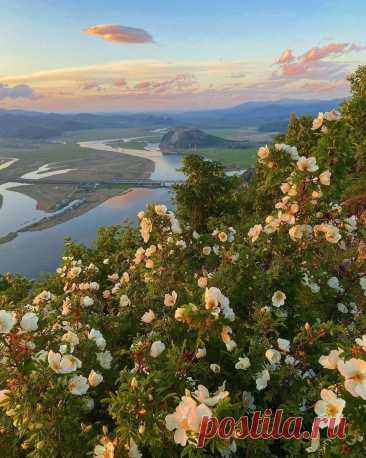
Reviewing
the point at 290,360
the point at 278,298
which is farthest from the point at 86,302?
the point at 290,360

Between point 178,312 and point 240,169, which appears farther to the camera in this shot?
point 240,169

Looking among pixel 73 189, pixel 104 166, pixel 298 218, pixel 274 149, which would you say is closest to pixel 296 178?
pixel 298 218

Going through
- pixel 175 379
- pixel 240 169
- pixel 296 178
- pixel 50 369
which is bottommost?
pixel 240 169

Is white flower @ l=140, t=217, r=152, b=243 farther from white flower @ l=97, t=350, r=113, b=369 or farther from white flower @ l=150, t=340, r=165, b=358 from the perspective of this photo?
white flower @ l=150, t=340, r=165, b=358

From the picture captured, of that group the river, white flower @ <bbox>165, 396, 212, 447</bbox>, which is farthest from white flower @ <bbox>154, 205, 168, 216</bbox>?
the river

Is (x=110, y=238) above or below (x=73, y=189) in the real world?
above

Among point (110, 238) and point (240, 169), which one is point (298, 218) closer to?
point (110, 238)

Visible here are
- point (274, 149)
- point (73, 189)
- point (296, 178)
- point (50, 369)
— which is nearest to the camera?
point (50, 369)
